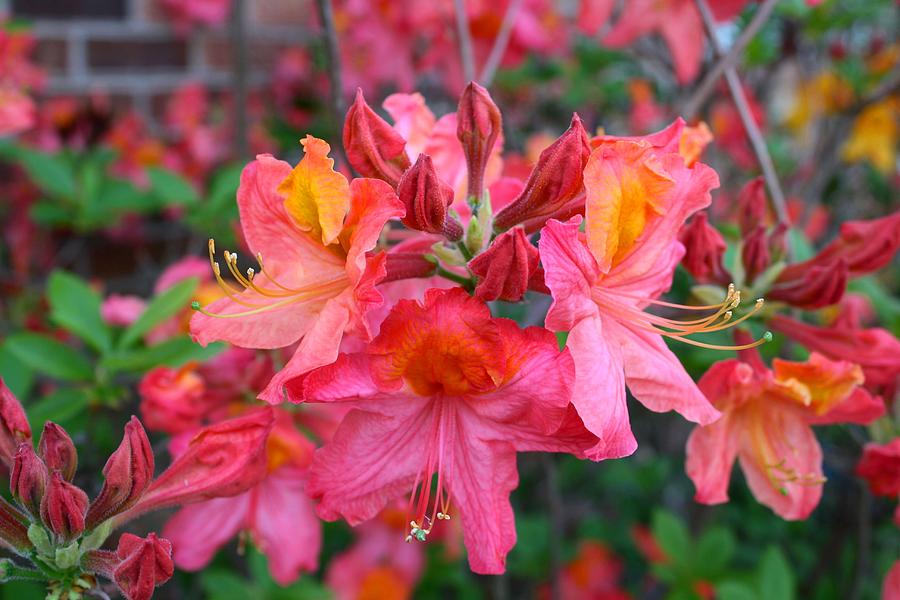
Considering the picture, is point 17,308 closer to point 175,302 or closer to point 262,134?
point 175,302

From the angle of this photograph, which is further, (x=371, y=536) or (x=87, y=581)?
(x=371, y=536)

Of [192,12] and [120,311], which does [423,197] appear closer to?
[120,311]

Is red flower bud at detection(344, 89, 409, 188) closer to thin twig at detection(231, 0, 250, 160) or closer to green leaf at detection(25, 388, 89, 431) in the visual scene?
green leaf at detection(25, 388, 89, 431)

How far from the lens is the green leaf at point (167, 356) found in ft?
3.28

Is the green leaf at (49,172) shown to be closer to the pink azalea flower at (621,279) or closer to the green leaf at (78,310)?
the green leaf at (78,310)

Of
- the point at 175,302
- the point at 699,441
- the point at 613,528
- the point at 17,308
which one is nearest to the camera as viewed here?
the point at 699,441

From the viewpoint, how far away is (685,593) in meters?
1.46

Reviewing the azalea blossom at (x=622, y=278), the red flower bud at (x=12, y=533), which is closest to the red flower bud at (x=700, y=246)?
the azalea blossom at (x=622, y=278)

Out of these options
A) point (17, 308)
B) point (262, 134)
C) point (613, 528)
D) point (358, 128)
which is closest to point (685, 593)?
point (613, 528)

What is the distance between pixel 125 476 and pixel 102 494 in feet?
0.10

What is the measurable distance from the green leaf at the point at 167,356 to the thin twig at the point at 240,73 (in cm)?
82

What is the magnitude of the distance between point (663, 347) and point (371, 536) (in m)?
1.26

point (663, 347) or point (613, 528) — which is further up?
point (663, 347)

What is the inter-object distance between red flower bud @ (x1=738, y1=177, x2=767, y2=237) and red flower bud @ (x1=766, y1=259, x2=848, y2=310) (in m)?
0.07
